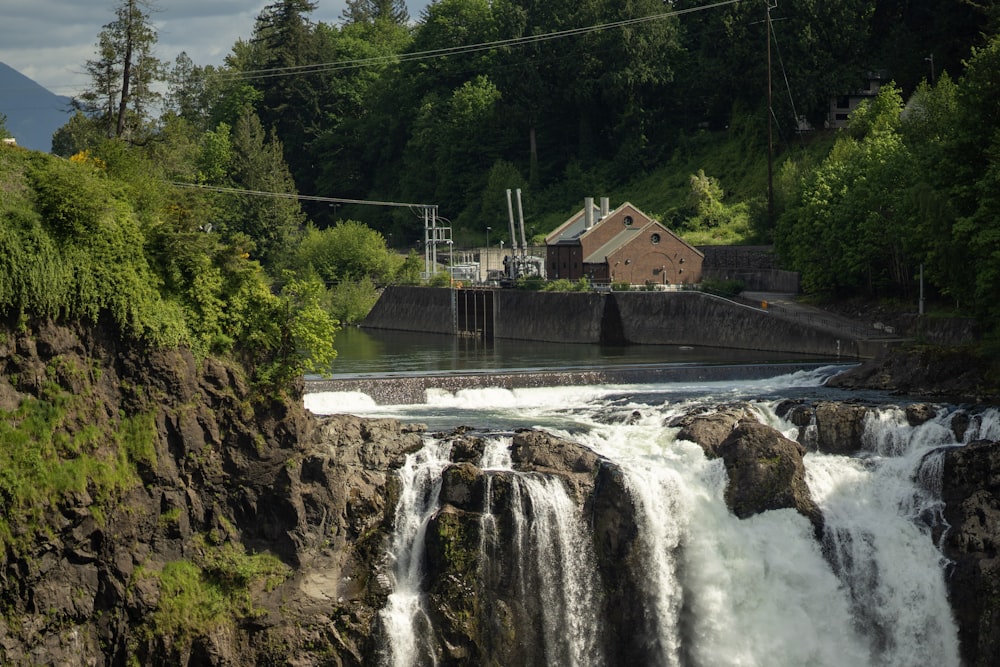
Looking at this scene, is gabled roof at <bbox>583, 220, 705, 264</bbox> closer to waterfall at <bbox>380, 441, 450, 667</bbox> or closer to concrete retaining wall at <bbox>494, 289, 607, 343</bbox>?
concrete retaining wall at <bbox>494, 289, 607, 343</bbox>

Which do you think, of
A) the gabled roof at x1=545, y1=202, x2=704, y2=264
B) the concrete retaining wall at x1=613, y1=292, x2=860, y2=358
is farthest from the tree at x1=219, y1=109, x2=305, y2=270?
the concrete retaining wall at x1=613, y1=292, x2=860, y2=358

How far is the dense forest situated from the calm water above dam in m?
8.01

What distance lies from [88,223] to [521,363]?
119ft

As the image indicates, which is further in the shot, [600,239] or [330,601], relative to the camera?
[600,239]

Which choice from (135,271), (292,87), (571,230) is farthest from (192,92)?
(135,271)

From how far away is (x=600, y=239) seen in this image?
95.6 m

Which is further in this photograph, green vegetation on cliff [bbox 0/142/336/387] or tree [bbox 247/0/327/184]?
tree [bbox 247/0/327/184]

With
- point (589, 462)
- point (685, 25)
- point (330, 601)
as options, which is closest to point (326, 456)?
point (330, 601)

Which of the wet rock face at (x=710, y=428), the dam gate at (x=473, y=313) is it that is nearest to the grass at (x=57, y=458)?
the wet rock face at (x=710, y=428)

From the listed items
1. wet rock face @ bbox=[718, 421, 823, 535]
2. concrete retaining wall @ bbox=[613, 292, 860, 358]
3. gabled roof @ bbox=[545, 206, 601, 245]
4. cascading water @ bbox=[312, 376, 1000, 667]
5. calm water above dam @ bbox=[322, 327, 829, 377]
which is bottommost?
cascading water @ bbox=[312, 376, 1000, 667]

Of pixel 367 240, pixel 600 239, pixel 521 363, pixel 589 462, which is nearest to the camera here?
pixel 589 462

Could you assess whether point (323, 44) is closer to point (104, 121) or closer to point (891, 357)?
point (104, 121)

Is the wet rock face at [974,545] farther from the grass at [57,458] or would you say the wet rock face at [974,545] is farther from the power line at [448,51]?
the power line at [448,51]

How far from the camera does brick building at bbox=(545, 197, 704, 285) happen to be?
294 feet
